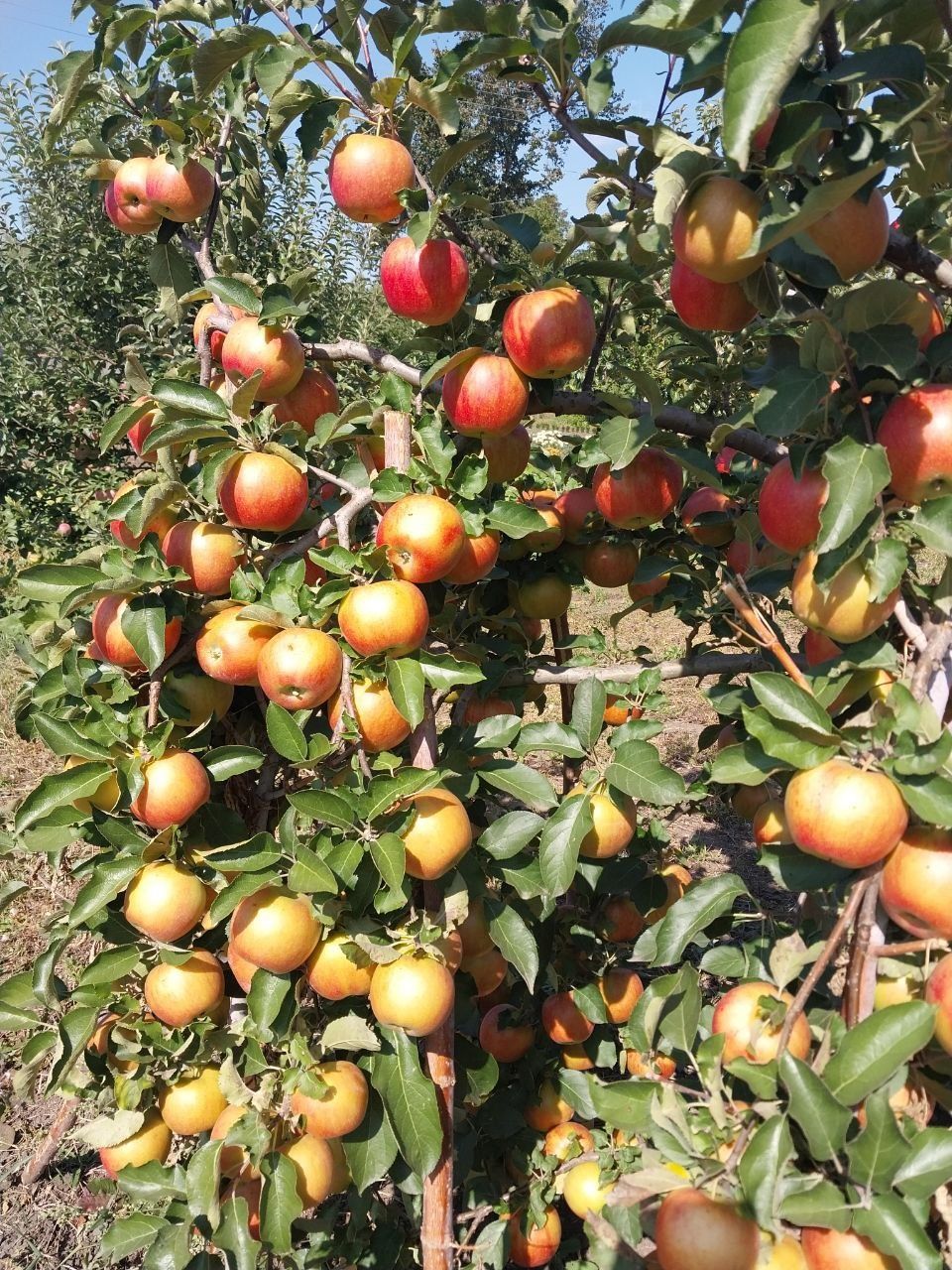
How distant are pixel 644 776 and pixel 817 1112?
0.56 m

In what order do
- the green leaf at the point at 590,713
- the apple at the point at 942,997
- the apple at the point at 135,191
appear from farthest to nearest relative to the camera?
the apple at the point at 135,191 < the green leaf at the point at 590,713 < the apple at the point at 942,997

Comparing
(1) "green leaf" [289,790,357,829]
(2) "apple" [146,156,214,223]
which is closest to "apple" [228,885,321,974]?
(1) "green leaf" [289,790,357,829]

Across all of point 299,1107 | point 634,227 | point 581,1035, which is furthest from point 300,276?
point 581,1035

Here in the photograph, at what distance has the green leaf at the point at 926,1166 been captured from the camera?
0.78 meters

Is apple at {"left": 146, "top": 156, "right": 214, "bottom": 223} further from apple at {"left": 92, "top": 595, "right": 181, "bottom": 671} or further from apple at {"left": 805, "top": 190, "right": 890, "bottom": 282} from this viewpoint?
apple at {"left": 805, "top": 190, "right": 890, "bottom": 282}

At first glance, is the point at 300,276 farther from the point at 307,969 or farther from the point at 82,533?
the point at 82,533

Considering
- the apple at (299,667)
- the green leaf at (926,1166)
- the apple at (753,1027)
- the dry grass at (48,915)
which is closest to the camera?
the green leaf at (926,1166)

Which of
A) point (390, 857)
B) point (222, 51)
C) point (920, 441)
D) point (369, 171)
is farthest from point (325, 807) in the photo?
point (222, 51)

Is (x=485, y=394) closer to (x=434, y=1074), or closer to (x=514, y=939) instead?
(x=514, y=939)

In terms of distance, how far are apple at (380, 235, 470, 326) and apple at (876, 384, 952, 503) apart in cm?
68

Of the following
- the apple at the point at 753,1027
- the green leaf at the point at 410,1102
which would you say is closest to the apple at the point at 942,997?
the apple at the point at 753,1027

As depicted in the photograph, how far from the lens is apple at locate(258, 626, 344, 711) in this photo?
1.09 meters

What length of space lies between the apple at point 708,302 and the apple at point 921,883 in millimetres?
621

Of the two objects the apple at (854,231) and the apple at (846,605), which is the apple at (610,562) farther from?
the apple at (854,231)
